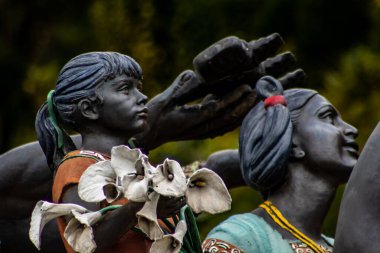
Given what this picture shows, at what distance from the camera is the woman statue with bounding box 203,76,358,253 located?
28.7ft

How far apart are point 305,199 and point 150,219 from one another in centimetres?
158

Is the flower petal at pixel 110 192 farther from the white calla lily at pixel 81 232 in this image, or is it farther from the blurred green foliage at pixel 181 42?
the blurred green foliage at pixel 181 42

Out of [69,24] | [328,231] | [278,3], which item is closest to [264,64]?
[328,231]

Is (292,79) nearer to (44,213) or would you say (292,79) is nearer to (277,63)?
(277,63)

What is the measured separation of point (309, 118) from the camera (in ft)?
29.4

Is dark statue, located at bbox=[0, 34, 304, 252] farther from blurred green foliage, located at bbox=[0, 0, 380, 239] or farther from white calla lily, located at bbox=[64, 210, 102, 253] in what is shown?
blurred green foliage, located at bbox=[0, 0, 380, 239]

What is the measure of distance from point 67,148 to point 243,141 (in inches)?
42.0

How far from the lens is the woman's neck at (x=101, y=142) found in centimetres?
789

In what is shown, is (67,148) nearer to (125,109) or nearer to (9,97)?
(125,109)

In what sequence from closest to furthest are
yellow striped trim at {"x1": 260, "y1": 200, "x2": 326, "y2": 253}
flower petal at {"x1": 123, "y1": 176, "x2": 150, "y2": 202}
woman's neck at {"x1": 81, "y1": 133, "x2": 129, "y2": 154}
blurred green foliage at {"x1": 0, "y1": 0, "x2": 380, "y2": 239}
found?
flower petal at {"x1": 123, "y1": 176, "x2": 150, "y2": 202} → woman's neck at {"x1": 81, "y1": 133, "x2": 129, "y2": 154} → yellow striped trim at {"x1": 260, "y1": 200, "x2": 326, "y2": 253} → blurred green foliage at {"x1": 0, "y1": 0, "x2": 380, "y2": 239}

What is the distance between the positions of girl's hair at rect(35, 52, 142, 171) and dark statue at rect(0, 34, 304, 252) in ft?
3.16

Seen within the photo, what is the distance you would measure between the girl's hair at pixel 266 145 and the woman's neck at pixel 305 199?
5 centimetres

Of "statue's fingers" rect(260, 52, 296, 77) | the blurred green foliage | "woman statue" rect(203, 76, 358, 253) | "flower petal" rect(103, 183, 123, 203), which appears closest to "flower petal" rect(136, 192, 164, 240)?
"flower petal" rect(103, 183, 123, 203)

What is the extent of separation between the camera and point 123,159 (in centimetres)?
741
